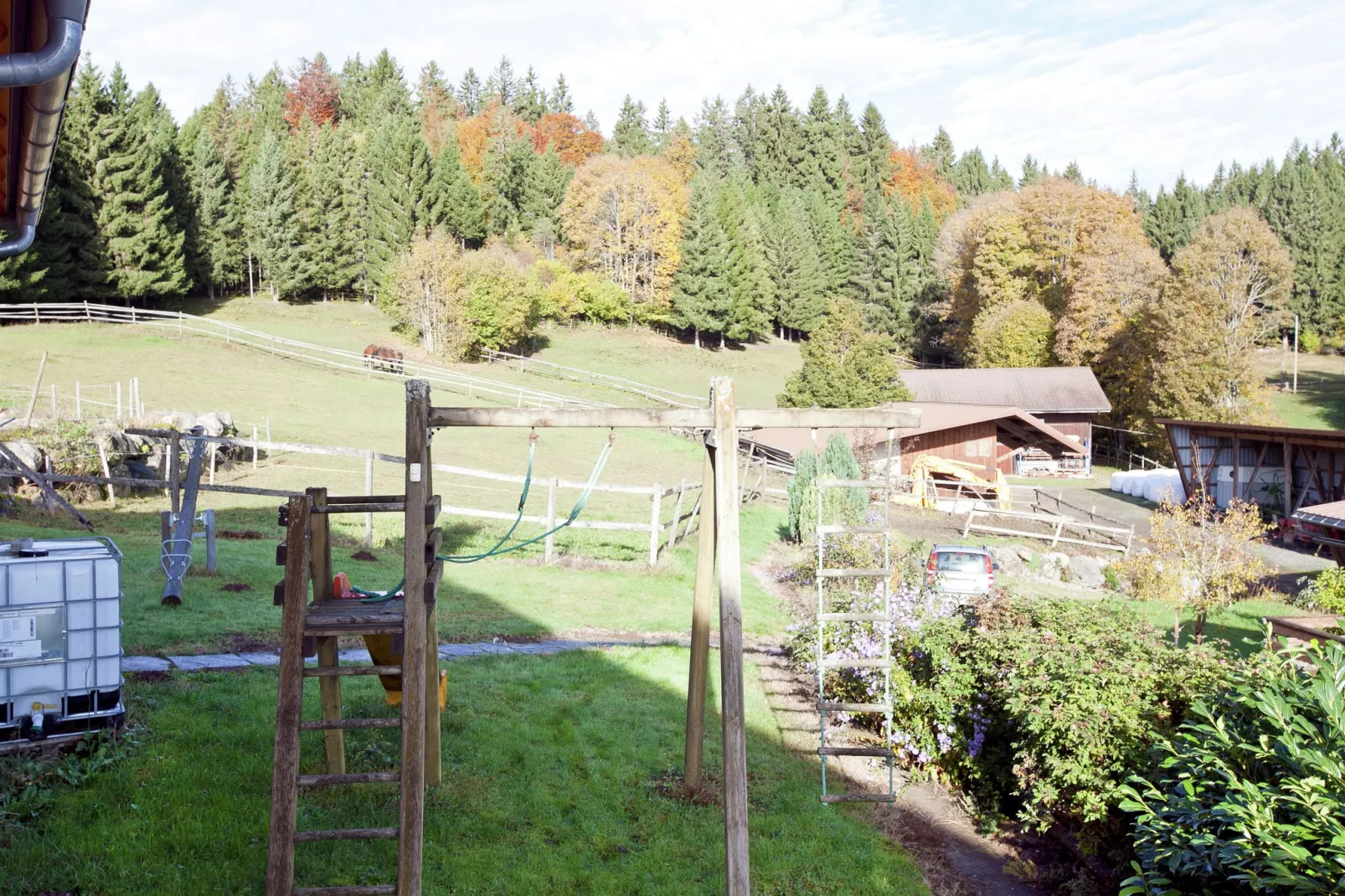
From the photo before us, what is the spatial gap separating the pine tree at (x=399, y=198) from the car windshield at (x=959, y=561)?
5088cm

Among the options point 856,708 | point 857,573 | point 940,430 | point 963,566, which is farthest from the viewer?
point 940,430

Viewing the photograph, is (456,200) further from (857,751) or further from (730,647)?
(730,647)

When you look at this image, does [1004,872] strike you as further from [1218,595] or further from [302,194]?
[302,194]

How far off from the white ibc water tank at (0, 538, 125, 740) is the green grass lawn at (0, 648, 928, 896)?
513 millimetres

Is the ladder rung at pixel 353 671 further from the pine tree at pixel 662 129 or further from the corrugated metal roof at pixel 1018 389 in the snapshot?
the pine tree at pixel 662 129

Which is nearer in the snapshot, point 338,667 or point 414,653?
point 414,653

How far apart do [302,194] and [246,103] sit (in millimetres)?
26023

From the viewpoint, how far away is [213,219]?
196ft

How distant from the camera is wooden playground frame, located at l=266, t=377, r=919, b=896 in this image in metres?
5.41

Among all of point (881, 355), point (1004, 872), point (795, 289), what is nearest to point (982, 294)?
point (795, 289)

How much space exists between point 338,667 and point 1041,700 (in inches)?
197

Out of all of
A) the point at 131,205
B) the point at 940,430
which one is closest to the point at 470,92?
the point at 131,205

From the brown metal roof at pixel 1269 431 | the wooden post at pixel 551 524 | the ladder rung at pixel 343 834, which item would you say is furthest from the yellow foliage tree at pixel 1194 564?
the ladder rung at pixel 343 834

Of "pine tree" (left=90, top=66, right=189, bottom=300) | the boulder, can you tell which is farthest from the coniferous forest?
the boulder
